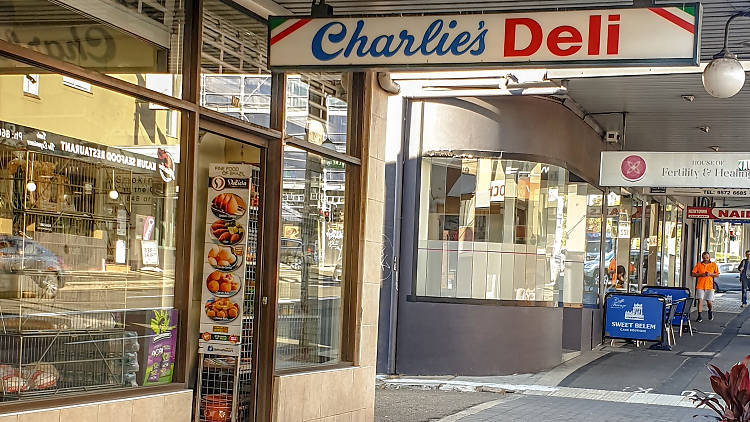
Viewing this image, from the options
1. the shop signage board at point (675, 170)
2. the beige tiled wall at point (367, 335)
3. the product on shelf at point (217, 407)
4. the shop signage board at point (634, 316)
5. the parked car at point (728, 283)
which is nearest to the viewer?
the product on shelf at point (217, 407)

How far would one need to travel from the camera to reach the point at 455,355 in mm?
14117

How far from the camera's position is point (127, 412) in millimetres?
6508

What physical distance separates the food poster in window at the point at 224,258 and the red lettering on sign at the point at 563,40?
289cm

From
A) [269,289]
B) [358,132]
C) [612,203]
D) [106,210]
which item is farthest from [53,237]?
[612,203]

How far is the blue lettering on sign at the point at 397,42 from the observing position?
6.65 meters

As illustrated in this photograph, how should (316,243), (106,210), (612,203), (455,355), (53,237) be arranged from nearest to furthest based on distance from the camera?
(53,237), (106,210), (316,243), (455,355), (612,203)

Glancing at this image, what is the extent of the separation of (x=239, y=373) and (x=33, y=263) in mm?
2684

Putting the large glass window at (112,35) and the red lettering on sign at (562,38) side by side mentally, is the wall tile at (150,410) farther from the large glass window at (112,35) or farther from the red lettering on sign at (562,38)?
the red lettering on sign at (562,38)

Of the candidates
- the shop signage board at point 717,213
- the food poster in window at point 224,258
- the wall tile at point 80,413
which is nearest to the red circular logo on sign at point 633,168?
the food poster in window at point 224,258

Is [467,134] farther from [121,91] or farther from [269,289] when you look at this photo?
[121,91]

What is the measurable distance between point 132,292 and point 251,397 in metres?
2.02

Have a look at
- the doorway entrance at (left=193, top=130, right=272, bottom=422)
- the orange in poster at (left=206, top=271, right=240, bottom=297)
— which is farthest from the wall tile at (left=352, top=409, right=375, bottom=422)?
the orange in poster at (left=206, top=271, right=240, bottom=297)

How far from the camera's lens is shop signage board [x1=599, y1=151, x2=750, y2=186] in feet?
50.6

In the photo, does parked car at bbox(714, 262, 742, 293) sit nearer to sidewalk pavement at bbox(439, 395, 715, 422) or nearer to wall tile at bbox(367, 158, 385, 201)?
sidewalk pavement at bbox(439, 395, 715, 422)
